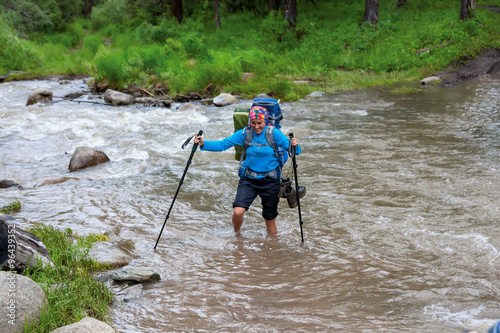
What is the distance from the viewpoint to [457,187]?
26.8ft

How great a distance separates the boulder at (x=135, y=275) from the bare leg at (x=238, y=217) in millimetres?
1555

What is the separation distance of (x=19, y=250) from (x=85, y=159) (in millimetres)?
5882

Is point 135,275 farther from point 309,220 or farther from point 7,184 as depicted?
point 7,184

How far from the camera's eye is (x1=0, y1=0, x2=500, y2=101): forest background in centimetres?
2116

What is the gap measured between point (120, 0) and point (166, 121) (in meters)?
38.5

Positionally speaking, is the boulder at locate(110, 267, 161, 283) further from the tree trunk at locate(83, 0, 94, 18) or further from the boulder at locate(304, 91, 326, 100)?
the tree trunk at locate(83, 0, 94, 18)

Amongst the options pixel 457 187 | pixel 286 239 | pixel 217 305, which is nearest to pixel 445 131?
pixel 457 187

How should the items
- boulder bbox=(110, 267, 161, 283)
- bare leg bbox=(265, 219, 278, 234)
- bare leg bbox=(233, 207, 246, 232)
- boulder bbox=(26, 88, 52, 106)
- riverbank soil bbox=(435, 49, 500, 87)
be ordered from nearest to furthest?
1. boulder bbox=(110, 267, 161, 283)
2. bare leg bbox=(233, 207, 246, 232)
3. bare leg bbox=(265, 219, 278, 234)
4. boulder bbox=(26, 88, 52, 106)
5. riverbank soil bbox=(435, 49, 500, 87)

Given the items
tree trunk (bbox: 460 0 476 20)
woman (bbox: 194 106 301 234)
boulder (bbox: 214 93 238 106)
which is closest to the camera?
woman (bbox: 194 106 301 234)

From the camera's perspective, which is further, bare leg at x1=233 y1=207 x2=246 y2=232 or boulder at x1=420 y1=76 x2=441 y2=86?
boulder at x1=420 y1=76 x2=441 y2=86

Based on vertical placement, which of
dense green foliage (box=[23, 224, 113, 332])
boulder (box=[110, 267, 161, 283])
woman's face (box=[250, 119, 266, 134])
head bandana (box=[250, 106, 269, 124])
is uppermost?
head bandana (box=[250, 106, 269, 124])

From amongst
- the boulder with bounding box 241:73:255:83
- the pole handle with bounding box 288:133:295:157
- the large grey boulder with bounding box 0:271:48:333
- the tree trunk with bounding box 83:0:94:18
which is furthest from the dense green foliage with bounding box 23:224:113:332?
the tree trunk with bounding box 83:0:94:18

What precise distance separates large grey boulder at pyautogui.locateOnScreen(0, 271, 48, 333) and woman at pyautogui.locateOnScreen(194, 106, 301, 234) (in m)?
2.88

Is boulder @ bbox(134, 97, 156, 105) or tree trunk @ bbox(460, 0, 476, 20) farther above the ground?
tree trunk @ bbox(460, 0, 476, 20)
